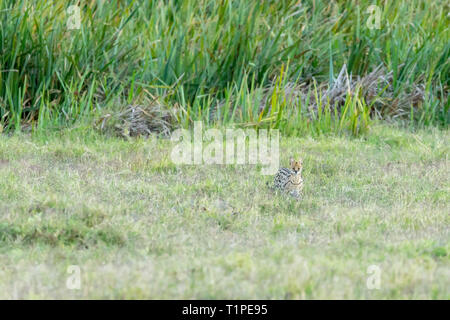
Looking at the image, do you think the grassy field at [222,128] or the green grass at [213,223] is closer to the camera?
the green grass at [213,223]

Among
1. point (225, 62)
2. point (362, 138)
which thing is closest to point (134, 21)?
point (225, 62)

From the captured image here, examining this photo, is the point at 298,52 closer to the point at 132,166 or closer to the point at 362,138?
the point at 362,138

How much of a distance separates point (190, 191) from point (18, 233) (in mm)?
1482

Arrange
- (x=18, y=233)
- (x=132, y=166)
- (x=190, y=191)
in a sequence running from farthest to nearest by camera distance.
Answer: (x=132, y=166), (x=190, y=191), (x=18, y=233)

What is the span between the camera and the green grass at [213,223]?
4477 millimetres

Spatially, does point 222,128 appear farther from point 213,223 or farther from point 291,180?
point 213,223

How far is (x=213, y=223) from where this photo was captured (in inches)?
218

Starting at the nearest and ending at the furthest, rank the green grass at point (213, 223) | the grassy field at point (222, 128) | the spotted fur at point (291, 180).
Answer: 1. the green grass at point (213, 223)
2. the grassy field at point (222, 128)
3. the spotted fur at point (291, 180)

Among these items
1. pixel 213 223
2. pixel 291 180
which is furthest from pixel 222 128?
pixel 213 223

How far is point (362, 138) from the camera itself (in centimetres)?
809

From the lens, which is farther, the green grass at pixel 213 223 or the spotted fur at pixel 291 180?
the spotted fur at pixel 291 180

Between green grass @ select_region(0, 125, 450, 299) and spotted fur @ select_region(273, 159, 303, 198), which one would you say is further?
spotted fur @ select_region(273, 159, 303, 198)

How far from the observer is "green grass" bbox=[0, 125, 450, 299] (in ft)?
14.7

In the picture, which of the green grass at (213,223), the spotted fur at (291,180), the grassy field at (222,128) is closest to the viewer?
the green grass at (213,223)
